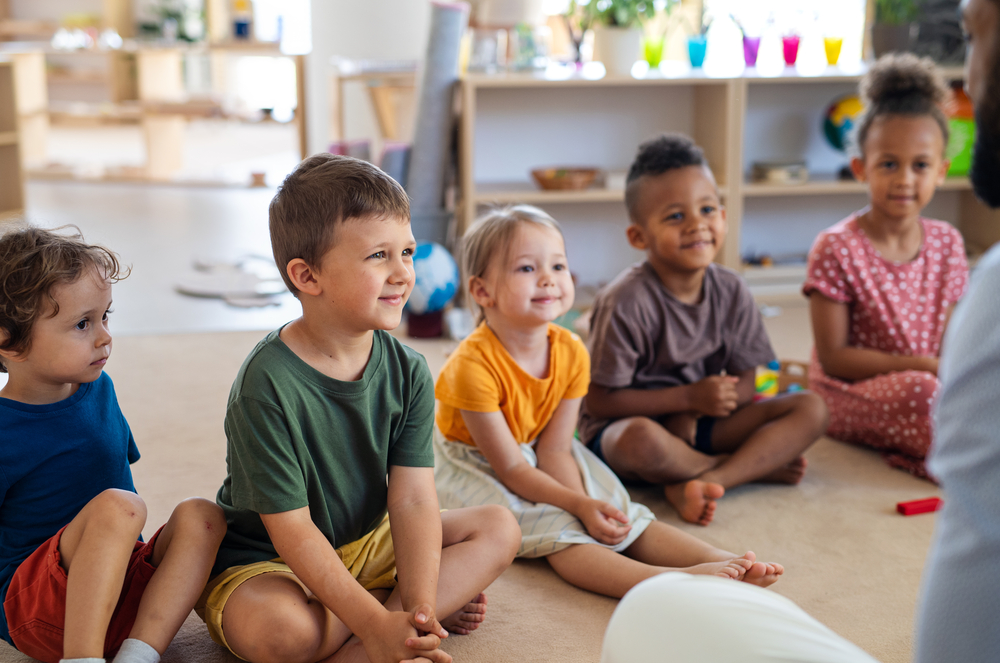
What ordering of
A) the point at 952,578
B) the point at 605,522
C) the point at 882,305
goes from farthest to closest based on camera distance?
the point at 882,305, the point at 605,522, the point at 952,578

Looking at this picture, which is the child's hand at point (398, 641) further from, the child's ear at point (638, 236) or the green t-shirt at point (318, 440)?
the child's ear at point (638, 236)

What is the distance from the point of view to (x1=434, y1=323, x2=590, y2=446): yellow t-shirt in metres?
1.41

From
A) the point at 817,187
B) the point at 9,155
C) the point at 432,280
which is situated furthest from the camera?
the point at 9,155

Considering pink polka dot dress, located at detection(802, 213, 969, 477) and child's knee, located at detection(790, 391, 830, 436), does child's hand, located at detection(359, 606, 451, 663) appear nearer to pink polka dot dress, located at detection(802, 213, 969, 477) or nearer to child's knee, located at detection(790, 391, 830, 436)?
child's knee, located at detection(790, 391, 830, 436)

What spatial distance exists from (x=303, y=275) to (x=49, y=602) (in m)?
0.44

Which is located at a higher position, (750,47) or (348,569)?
(750,47)

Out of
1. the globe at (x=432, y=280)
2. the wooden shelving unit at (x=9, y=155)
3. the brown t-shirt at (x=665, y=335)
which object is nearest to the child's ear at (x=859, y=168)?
the brown t-shirt at (x=665, y=335)

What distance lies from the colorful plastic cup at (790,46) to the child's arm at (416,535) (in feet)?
7.93

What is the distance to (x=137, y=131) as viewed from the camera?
28.6 ft

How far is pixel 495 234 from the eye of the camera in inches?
57.0

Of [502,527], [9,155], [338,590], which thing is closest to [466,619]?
[502,527]

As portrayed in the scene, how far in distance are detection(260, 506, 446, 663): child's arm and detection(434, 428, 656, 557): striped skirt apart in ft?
1.27

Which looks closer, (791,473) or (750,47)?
(791,473)

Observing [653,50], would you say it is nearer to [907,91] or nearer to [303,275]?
[907,91]
